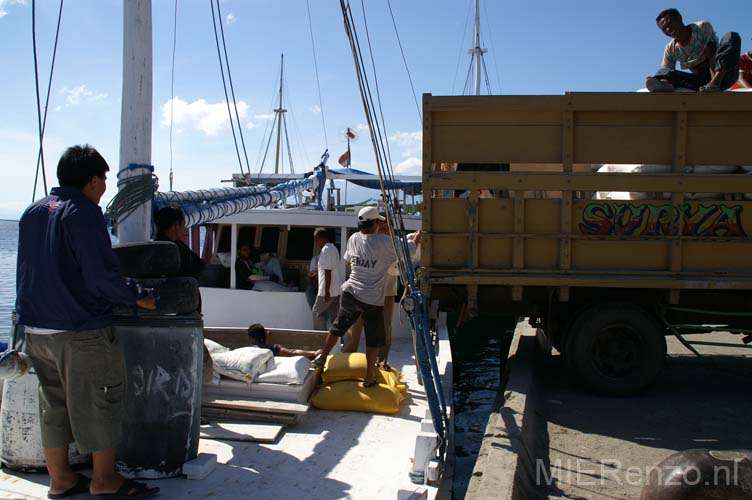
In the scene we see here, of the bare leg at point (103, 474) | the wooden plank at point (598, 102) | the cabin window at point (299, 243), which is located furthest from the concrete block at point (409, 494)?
the cabin window at point (299, 243)

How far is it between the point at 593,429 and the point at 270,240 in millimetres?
6734

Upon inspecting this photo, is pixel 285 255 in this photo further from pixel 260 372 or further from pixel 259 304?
pixel 260 372

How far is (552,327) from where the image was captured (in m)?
6.49

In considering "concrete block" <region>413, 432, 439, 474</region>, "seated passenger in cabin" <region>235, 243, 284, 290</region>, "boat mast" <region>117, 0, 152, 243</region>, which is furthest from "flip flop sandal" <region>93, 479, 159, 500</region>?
"seated passenger in cabin" <region>235, 243, 284, 290</region>

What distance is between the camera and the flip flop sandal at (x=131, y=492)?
3.58 meters

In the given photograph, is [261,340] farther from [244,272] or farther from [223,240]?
[223,240]

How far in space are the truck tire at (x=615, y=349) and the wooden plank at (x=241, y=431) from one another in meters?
2.91

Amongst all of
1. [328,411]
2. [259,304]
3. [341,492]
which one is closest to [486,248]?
[328,411]

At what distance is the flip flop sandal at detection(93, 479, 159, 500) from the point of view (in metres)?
3.58

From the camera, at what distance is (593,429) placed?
17.3 feet

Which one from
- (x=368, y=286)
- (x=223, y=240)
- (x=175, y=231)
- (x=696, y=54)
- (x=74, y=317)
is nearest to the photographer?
(x=74, y=317)

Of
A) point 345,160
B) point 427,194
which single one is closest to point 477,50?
point 345,160

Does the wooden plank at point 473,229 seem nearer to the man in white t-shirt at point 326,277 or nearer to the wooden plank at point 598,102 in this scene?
the wooden plank at point 598,102

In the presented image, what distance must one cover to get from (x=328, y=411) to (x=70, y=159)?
311 cm
